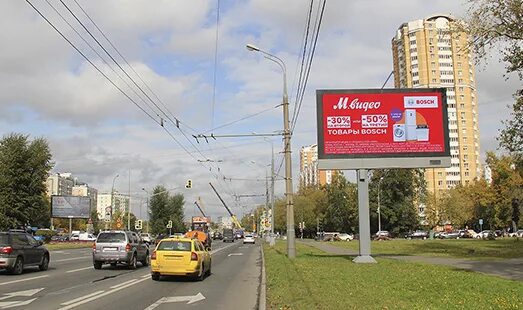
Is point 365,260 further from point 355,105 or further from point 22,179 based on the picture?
point 22,179

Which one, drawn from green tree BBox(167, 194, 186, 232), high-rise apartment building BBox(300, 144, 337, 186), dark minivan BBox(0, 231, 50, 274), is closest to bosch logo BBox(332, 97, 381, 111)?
dark minivan BBox(0, 231, 50, 274)

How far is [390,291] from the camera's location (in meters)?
12.8

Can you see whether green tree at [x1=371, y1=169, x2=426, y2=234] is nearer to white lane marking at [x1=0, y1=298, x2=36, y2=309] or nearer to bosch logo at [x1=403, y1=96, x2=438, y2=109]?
bosch logo at [x1=403, y1=96, x2=438, y2=109]

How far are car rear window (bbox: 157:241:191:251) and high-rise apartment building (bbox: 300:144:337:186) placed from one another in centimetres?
7114

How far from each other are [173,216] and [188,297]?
9684cm

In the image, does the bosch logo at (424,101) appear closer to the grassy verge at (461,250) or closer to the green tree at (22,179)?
the grassy verge at (461,250)

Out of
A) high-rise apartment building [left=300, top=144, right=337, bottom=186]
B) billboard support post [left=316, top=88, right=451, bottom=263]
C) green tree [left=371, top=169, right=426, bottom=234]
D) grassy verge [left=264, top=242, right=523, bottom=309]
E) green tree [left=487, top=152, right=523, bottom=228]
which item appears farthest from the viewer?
high-rise apartment building [left=300, top=144, right=337, bottom=186]

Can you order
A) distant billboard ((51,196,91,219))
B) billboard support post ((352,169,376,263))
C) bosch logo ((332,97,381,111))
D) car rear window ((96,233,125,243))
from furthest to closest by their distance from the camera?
distant billboard ((51,196,91,219))
bosch logo ((332,97,381,111))
billboard support post ((352,169,376,263))
car rear window ((96,233,125,243))

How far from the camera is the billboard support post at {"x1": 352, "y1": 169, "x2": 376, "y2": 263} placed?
81.4 feet

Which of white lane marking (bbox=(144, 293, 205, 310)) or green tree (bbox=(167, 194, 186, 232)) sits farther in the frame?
green tree (bbox=(167, 194, 186, 232))

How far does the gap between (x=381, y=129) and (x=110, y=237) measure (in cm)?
1353

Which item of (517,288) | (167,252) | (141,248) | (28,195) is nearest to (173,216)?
(28,195)

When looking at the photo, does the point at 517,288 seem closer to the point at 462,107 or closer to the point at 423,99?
the point at 423,99

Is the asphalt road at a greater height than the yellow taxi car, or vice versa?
the yellow taxi car
